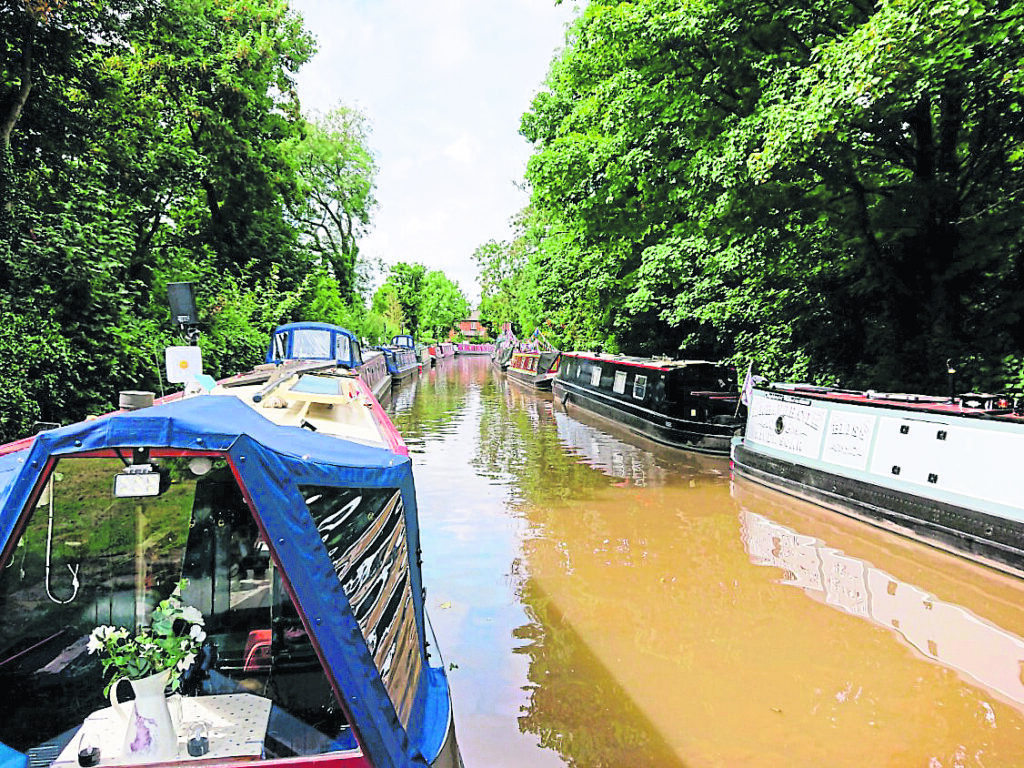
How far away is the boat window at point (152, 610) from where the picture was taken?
270cm

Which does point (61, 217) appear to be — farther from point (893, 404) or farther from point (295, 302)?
point (893, 404)

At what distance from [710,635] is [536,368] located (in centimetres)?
2465

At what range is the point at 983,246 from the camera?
29.8ft

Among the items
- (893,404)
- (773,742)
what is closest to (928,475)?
(893,404)

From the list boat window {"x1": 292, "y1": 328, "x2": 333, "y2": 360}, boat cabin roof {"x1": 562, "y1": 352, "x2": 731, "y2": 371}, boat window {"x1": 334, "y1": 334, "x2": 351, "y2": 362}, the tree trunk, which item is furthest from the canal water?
the tree trunk

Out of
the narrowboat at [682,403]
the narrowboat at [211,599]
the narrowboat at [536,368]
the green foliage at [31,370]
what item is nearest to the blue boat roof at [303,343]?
the green foliage at [31,370]

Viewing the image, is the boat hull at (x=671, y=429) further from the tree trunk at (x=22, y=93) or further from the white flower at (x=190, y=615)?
the tree trunk at (x=22, y=93)

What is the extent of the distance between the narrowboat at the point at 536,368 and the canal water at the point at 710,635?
58.7ft

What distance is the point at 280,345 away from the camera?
1266cm

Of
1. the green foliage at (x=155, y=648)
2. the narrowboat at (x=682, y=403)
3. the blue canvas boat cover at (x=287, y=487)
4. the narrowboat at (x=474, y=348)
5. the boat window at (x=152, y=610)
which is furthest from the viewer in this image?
the narrowboat at (x=474, y=348)

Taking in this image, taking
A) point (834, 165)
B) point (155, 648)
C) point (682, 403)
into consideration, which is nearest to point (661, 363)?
point (682, 403)

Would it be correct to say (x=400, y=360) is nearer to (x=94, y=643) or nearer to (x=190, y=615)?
(x=190, y=615)

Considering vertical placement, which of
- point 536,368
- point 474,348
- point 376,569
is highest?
point 376,569

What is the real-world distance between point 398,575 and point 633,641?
2.76 m
